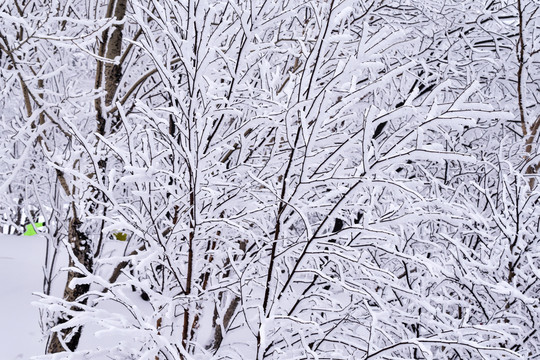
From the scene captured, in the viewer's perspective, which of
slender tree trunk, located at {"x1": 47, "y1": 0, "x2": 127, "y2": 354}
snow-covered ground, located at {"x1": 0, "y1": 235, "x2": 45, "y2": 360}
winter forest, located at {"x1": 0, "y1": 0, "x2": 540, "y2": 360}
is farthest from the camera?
snow-covered ground, located at {"x1": 0, "y1": 235, "x2": 45, "y2": 360}

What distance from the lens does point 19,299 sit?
5.79 m

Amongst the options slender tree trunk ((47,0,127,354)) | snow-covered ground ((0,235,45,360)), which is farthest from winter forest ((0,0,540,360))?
snow-covered ground ((0,235,45,360))

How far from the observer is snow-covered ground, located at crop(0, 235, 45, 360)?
186 inches

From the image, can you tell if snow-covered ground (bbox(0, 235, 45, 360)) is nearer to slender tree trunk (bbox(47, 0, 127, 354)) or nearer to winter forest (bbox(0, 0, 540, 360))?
slender tree trunk (bbox(47, 0, 127, 354))

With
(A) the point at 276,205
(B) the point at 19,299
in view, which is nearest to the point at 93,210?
(A) the point at 276,205

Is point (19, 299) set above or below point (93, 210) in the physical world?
below

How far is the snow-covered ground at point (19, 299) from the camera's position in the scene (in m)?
4.73

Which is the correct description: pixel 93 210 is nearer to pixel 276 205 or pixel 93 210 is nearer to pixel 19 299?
pixel 276 205

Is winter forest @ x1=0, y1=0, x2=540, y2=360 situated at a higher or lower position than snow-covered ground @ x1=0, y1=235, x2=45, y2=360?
higher

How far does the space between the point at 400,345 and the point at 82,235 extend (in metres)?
2.51

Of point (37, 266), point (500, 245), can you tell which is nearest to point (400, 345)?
point (500, 245)

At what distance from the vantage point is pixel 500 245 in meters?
3.25

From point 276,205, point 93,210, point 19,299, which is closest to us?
point 276,205

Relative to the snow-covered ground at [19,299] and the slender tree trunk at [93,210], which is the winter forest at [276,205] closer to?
the slender tree trunk at [93,210]
